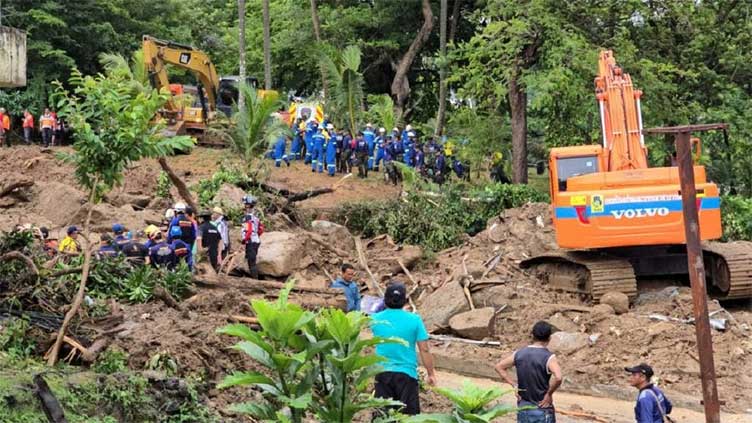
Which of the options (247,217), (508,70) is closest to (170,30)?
(508,70)

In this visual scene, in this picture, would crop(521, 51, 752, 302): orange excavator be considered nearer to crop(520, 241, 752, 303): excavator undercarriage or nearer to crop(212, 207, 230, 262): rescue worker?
crop(520, 241, 752, 303): excavator undercarriage

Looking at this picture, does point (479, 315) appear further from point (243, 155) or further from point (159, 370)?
point (243, 155)

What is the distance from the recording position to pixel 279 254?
19703mm

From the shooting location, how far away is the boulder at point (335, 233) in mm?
22578

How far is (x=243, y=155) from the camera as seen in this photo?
1070 inches

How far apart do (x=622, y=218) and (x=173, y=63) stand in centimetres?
1798

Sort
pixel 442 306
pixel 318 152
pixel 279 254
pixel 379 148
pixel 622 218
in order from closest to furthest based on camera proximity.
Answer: pixel 622 218 → pixel 442 306 → pixel 279 254 → pixel 379 148 → pixel 318 152

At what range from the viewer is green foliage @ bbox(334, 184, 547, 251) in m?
23.2

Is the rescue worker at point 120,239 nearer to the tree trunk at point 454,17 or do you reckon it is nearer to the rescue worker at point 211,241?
the rescue worker at point 211,241

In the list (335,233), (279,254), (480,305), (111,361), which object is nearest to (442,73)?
(335,233)

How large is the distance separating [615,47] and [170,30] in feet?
68.8

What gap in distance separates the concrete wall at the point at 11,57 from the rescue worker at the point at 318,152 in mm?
19971

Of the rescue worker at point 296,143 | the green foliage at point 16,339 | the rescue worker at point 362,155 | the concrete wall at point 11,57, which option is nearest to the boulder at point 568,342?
the green foliage at point 16,339

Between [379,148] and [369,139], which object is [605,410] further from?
[369,139]
